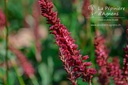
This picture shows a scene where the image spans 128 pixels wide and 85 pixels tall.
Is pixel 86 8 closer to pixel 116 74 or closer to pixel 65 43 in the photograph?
pixel 116 74

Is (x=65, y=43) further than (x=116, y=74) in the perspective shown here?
No

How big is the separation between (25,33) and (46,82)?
80.9 inches

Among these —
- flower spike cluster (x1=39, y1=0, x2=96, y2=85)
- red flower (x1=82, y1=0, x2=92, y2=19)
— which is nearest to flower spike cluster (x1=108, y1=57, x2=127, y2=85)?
flower spike cluster (x1=39, y1=0, x2=96, y2=85)

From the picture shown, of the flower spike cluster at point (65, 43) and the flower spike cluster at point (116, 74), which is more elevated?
the flower spike cluster at point (65, 43)

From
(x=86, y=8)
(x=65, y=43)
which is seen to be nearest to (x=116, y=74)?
(x=65, y=43)

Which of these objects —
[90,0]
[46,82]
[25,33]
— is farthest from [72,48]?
[25,33]

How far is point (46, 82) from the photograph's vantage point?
7.93 ft

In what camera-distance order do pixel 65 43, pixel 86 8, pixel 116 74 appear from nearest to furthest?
1. pixel 65 43
2. pixel 116 74
3. pixel 86 8

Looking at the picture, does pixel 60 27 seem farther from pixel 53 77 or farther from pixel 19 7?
pixel 19 7

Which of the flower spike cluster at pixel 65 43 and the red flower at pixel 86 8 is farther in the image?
the red flower at pixel 86 8

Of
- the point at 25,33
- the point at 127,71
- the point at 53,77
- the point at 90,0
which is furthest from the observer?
the point at 25,33

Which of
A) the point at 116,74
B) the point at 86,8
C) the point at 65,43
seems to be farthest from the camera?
the point at 86,8

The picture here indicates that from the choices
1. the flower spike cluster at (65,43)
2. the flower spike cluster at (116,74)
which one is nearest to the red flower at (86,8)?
the flower spike cluster at (116,74)

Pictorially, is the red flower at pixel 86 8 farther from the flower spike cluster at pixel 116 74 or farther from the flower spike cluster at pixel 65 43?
the flower spike cluster at pixel 65 43
